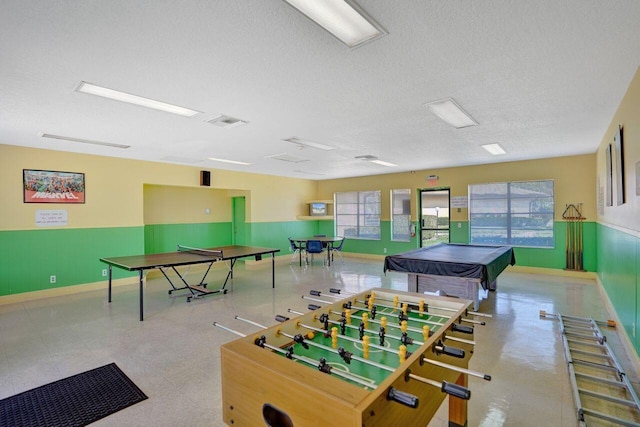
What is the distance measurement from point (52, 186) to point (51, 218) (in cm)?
57

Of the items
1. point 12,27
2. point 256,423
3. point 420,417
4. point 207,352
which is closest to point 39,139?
point 12,27

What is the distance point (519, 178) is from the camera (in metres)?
7.16

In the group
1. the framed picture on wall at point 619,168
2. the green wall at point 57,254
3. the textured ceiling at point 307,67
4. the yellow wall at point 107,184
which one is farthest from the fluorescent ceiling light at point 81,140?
the framed picture on wall at point 619,168

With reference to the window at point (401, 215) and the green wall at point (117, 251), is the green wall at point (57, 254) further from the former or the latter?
the window at point (401, 215)

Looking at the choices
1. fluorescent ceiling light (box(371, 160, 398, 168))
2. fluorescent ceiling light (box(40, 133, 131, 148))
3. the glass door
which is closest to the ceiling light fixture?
fluorescent ceiling light (box(40, 133, 131, 148))

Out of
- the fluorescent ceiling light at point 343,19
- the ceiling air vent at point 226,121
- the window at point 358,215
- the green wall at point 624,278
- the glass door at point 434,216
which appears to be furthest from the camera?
the window at point 358,215

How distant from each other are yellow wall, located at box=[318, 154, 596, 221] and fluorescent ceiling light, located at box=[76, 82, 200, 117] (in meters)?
6.64

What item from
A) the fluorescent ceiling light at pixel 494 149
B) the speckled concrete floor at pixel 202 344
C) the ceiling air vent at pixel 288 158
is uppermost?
the fluorescent ceiling light at pixel 494 149

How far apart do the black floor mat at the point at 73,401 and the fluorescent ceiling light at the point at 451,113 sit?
382cm

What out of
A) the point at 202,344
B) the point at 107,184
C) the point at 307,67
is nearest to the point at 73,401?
the point at 202,344

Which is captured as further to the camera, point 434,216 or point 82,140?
point 434,216

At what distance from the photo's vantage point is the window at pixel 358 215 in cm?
986

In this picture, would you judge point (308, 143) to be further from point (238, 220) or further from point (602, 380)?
point (238, 220)

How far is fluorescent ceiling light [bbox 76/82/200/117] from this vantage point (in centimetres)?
283
